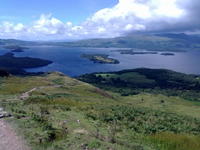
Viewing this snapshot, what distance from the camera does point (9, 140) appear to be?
53.4 feet

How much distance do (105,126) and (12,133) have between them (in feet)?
27.5

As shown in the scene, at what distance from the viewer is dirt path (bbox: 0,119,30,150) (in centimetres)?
1518

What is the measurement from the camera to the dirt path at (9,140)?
15175 millimetres

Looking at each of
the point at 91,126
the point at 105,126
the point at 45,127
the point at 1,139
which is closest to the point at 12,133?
the point at 1,139

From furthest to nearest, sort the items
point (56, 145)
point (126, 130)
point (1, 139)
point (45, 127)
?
point (126, 130) → point (45, 127) → point (1, 139) → point (56, 145)

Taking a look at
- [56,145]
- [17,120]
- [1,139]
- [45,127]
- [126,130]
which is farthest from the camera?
[126,130]

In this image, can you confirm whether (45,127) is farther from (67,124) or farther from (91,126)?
(91,126)

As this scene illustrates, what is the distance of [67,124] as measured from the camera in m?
20.9

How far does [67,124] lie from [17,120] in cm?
407

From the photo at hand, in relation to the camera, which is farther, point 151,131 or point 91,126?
point 151,131

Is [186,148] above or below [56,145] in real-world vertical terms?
below

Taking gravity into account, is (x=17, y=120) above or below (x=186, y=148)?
above

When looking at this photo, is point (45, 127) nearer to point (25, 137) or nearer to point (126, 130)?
point (25, 137)

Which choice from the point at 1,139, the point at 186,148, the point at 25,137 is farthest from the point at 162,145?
the point at 1,139
